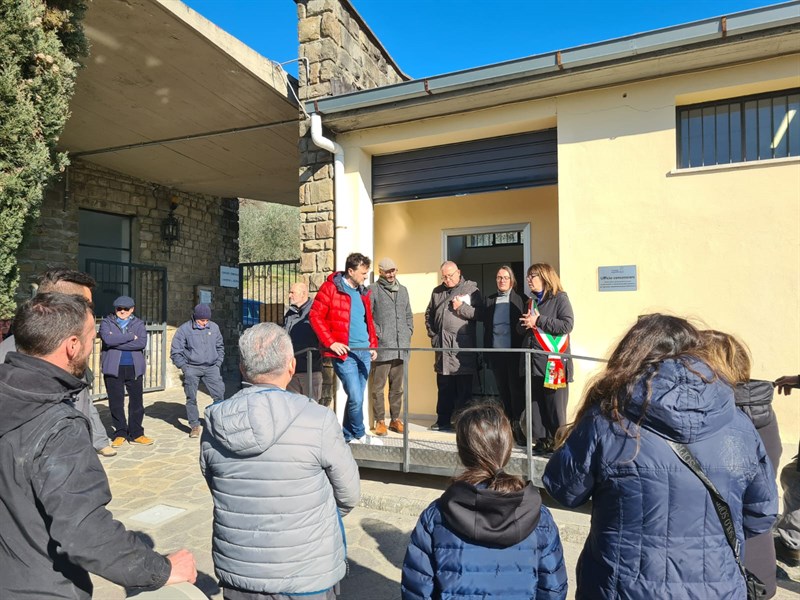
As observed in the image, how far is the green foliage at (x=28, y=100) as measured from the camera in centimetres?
443

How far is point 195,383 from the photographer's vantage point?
6.72 meters

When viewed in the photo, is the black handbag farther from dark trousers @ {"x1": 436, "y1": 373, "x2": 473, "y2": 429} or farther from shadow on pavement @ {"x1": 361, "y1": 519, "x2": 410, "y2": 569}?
dark trousers @ {"x1": 436, "y1": 373, "x2": 473, "y2": 429}

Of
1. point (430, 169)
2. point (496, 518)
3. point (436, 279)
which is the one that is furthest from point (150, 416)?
point (496, 518)

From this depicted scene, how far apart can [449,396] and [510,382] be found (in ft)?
2.86

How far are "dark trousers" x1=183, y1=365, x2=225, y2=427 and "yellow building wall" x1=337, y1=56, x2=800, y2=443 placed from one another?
4.19 m

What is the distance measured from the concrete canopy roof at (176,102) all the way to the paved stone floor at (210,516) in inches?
169

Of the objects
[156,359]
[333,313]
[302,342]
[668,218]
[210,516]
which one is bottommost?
[210,516]

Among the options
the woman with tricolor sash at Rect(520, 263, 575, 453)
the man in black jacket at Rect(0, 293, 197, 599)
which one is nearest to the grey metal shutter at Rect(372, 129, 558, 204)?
the woman with tricolor sash at Rect(520, 263, 575, 453)

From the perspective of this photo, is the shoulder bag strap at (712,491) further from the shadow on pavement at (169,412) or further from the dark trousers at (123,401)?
the shadow on pavement at (169,412)

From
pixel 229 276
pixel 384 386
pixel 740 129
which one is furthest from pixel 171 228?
pixel 740 129

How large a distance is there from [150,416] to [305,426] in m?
7.18

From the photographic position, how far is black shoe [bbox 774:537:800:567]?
9.50 ft

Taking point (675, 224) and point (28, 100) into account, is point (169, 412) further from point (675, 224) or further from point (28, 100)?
point (675, 224)

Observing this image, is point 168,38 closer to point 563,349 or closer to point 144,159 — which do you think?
point 144,159
